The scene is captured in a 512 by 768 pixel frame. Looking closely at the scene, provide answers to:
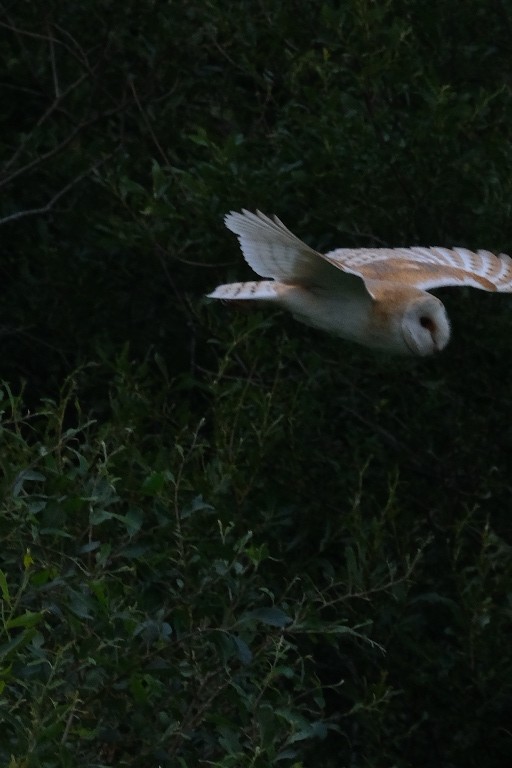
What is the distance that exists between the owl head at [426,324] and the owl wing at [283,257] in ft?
0.53

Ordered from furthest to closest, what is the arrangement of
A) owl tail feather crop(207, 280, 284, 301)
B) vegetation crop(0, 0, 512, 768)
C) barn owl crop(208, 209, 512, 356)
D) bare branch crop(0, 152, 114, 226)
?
bare branch crop(0, 152, 114, 226) → owl tail feather crop(207, 280, 284, 301) → barn owl crop(208, 209, 512, 356) → vegetation crop(0, 0, 512, 768)

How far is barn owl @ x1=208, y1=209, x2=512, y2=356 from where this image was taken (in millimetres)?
4910

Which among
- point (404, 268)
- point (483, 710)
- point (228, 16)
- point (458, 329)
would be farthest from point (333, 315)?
point (228, 16)

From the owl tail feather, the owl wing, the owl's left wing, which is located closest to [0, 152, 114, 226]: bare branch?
the owl's left wing

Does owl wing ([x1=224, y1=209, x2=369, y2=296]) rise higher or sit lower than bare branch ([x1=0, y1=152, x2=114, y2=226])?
higher

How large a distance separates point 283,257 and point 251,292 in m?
0.42

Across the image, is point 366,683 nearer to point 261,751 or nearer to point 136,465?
point 136,465

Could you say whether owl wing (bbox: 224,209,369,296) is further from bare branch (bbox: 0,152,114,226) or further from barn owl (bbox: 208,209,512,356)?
bare branch (bbox: 0,152,114,226)

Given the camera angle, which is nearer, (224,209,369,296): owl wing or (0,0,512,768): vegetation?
(0,0,512,768): vegetation

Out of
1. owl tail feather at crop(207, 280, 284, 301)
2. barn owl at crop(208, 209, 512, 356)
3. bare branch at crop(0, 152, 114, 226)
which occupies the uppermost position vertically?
barn owl at crop(208, 209, 512, 356)

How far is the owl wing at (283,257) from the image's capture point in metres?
4.78

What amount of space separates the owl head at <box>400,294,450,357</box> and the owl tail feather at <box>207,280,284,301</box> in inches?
17.2

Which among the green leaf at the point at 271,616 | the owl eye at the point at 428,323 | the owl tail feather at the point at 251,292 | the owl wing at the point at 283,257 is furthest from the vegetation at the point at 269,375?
the owl eye at the point at 428,323

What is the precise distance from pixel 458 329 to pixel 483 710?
137 cm
